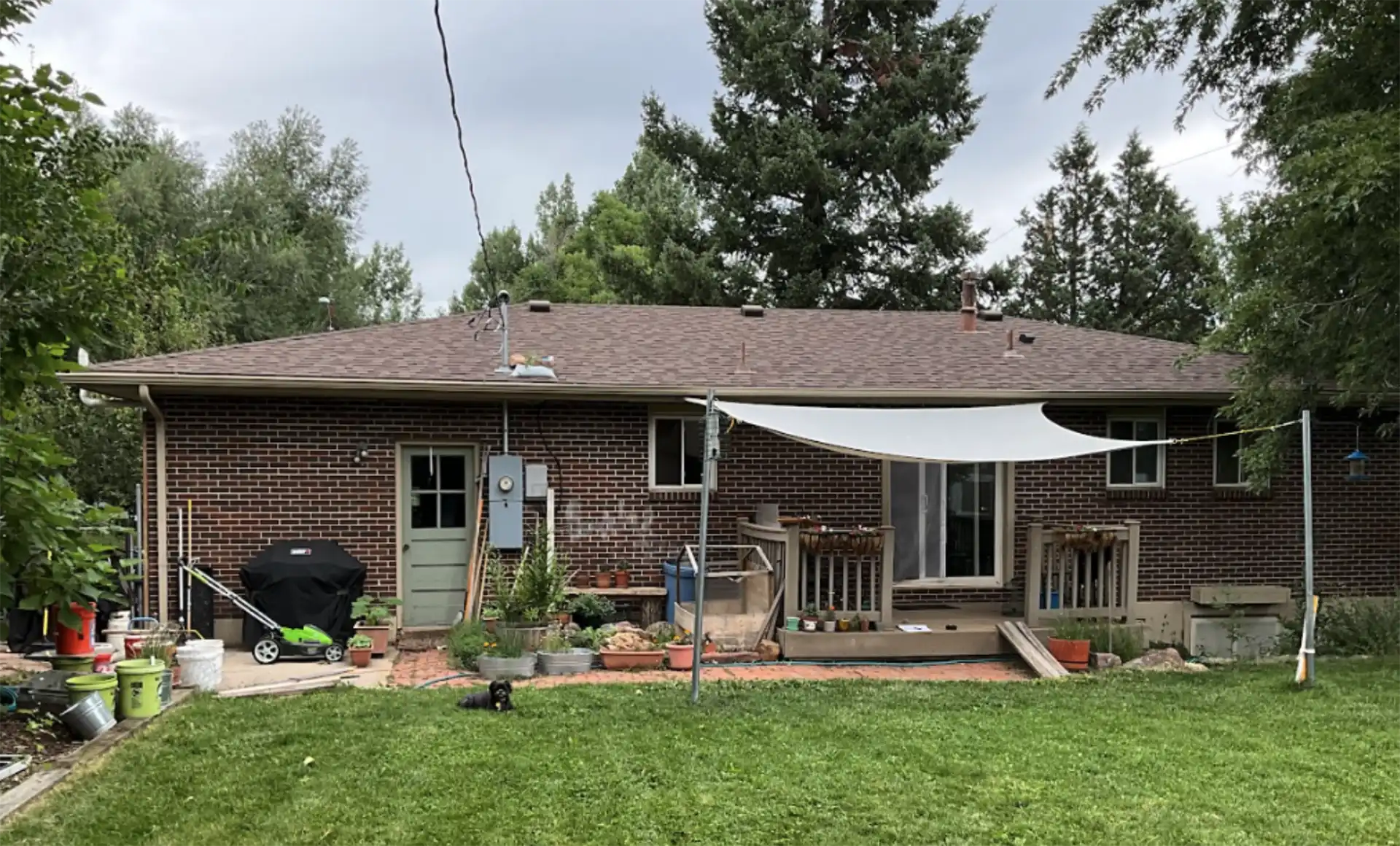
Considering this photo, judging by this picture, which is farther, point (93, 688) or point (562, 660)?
point (562, 660)

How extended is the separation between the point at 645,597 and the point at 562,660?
6.06 feet

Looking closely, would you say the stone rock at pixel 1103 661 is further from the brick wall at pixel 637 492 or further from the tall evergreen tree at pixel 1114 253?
the tall evergreen tree at pixel 1114 253

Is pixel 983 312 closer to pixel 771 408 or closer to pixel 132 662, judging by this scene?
pixel 771 408

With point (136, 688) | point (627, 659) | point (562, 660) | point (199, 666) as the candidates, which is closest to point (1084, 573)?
point (627, 659)

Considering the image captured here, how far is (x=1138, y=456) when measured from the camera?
35.7 feet

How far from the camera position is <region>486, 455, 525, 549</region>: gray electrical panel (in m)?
9.62

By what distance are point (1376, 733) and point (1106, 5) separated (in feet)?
25.5

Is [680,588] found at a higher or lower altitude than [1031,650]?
higher

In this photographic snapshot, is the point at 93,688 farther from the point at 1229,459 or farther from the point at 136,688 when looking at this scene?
the point at 1229,459

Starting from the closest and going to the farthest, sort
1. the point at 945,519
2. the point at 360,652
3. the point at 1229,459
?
the point at 360,652 → the point at 945,519 → the point at 1229,459

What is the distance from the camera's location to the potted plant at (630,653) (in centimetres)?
830

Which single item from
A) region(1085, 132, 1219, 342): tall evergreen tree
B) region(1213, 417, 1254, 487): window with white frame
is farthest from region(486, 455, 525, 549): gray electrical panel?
region(1085, 132, 1219, 342): tall evergreen tree

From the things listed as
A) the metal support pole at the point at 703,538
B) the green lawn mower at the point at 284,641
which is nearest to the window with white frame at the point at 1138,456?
the metal support pole at the point at 703,538

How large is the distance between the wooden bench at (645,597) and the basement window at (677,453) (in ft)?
3.37
